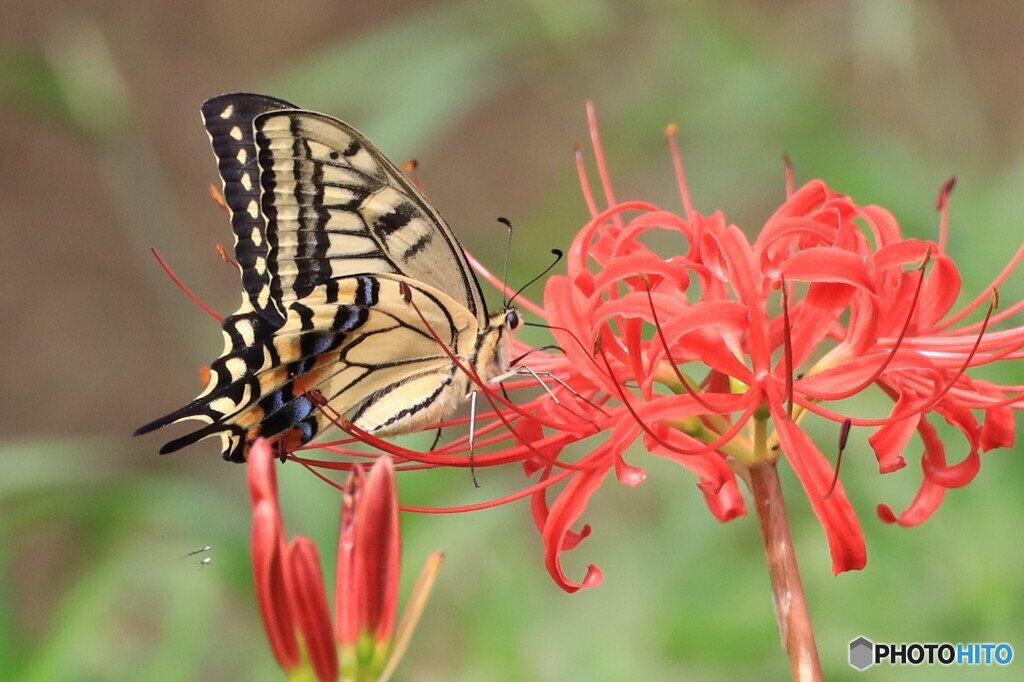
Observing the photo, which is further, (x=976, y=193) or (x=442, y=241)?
(x=976, y=193)

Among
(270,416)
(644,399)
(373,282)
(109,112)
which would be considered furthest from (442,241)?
(109,112)

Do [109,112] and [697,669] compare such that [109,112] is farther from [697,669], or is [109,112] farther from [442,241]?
[697,669]

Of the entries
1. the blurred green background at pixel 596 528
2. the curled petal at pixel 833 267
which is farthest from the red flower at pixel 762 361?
the blurred green background at pixel 596 528

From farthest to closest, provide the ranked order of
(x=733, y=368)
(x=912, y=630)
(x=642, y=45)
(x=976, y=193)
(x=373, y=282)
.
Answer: (x=642, y=45) → (x=976, y=193) → (x=912, y=630) → (x=373, y=282) → (x=733, y=368)

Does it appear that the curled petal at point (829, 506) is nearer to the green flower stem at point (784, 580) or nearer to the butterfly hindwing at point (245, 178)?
the green flower stem at point (784, 580)

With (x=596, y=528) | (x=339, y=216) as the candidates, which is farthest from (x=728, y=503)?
(x=596, y=528)

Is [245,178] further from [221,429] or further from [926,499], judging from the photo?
[926,499]

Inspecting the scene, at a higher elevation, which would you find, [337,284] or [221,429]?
[337,284]

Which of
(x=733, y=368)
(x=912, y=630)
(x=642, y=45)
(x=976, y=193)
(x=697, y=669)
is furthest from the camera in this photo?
(x=642, y=45)
